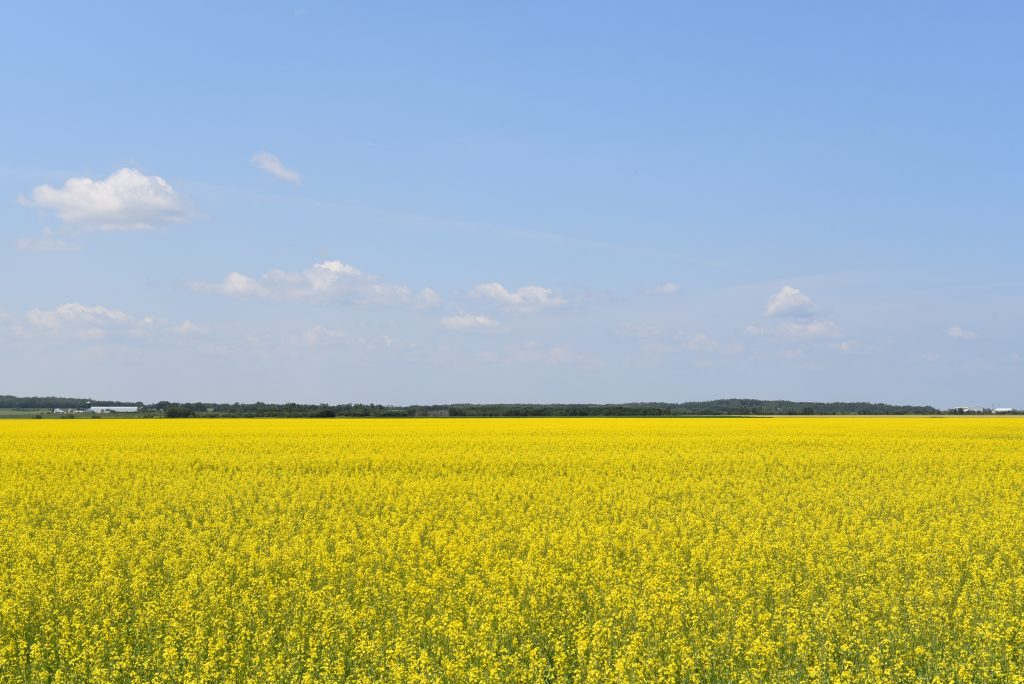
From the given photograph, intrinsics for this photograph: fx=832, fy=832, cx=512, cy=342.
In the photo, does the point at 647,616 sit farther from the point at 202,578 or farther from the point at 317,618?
the point at 202,578

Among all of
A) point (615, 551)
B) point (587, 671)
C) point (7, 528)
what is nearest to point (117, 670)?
point (587, 671)

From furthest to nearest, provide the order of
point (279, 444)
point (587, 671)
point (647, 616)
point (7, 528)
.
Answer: point (279, 444), point (7, 528), point (647, 616), point (587, 671)

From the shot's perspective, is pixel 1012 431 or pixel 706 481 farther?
pixel 1012 431

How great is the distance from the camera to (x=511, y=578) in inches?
404

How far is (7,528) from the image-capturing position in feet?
47.8

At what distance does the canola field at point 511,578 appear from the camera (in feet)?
26.1

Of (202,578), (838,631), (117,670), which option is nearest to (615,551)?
(838,631)

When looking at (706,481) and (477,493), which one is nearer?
(477,493)

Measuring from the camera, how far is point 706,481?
2008 cm

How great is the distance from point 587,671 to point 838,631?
2.90m

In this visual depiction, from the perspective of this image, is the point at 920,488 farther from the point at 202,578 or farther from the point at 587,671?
the point at 202,578

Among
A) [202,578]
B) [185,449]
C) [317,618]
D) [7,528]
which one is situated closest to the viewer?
[317,618]

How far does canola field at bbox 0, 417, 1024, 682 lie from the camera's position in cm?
795

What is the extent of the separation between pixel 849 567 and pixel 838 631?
10.0ft
